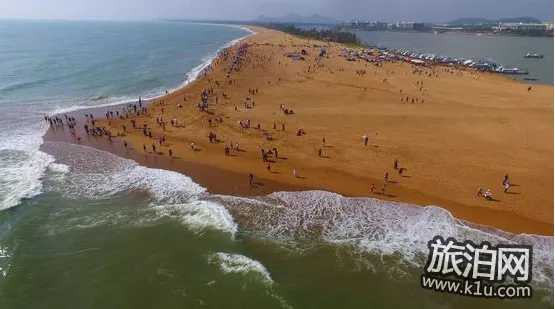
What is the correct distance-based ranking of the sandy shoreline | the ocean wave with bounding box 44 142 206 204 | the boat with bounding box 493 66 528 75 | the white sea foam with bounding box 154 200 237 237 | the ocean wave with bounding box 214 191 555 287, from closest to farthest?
the ocean wave with bounding box 214 191 555 287, the white sea foam with bounding box 154 200 237 237, the sandy shoreline, the ocean wave with bounding box 44 142 206 204, the boat with bounding box 493 66 528 75

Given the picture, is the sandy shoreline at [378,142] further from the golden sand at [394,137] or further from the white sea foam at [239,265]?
the white sea foam at [239,265]

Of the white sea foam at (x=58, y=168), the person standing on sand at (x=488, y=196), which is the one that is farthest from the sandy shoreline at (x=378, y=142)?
the white sea foam at (x=58, y=168)

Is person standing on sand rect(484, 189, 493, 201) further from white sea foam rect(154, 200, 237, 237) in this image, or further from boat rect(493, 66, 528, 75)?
boat rect(493, 66, 528, 75)

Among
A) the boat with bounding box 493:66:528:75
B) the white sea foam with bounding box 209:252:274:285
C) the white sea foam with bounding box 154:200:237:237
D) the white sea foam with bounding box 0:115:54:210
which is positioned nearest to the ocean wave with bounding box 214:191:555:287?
the white sea foam with bounding box 154:200:237:237

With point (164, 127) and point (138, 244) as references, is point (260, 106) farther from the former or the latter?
point (138, 244)

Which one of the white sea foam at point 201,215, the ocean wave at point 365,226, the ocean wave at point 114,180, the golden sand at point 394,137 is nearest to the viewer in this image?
the ocean wave at point 365,226

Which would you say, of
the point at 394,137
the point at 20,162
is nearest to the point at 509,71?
the point at 394,137

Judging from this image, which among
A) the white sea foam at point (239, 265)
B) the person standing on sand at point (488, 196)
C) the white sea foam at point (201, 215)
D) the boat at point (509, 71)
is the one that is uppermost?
the boat at point (509, 71)

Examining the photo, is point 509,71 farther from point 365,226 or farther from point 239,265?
point 239,265
